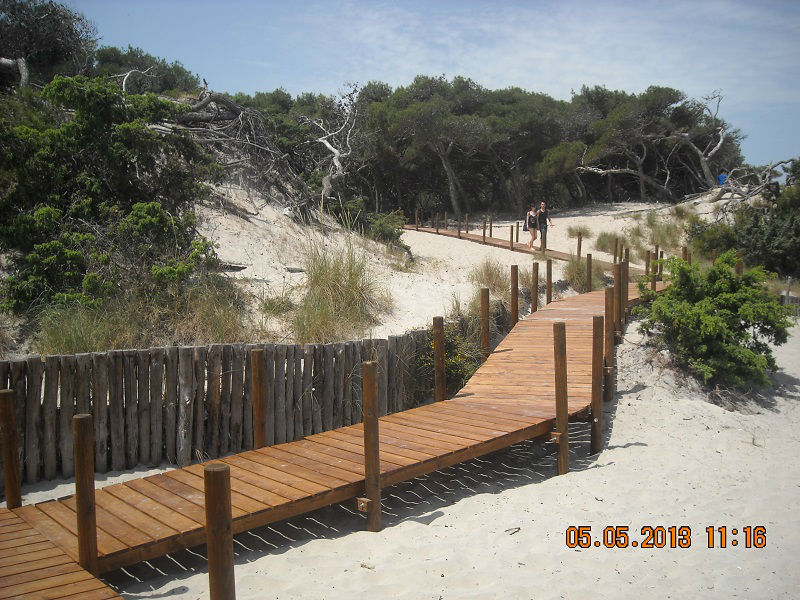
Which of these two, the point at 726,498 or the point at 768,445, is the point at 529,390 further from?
the point at 768,445

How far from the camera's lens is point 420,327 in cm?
997

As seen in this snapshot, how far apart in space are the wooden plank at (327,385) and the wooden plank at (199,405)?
1270 mm

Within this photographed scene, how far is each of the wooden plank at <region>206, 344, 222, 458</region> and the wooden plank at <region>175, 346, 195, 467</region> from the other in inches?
7.6

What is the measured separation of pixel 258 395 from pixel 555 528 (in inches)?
112

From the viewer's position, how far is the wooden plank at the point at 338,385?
7126 millimetres

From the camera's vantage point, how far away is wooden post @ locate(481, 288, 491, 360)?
8.92 m

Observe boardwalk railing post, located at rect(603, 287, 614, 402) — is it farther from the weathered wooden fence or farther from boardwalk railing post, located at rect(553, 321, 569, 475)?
the weathered wooden fence

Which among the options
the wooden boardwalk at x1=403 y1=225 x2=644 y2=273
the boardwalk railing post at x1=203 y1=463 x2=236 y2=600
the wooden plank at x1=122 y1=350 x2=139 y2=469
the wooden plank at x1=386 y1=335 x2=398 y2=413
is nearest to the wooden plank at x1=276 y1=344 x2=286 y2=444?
the wooden plank at x1=122 y1=350 x2=139 y2=469

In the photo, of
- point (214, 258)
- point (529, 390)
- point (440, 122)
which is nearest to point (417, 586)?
point (529, 390)

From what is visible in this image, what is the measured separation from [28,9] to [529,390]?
692 inches

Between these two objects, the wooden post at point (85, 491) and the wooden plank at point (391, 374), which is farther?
the wooden plank at point (391, 374)

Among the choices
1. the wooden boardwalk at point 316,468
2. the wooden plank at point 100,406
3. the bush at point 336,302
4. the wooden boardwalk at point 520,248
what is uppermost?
the wooden boardwalk at point 520,248

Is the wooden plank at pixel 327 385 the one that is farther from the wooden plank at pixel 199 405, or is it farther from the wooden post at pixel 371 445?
the wooden post at pixel 371 445

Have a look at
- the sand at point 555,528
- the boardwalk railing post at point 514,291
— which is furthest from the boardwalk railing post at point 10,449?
the boardwalk railing post at point 514,291
